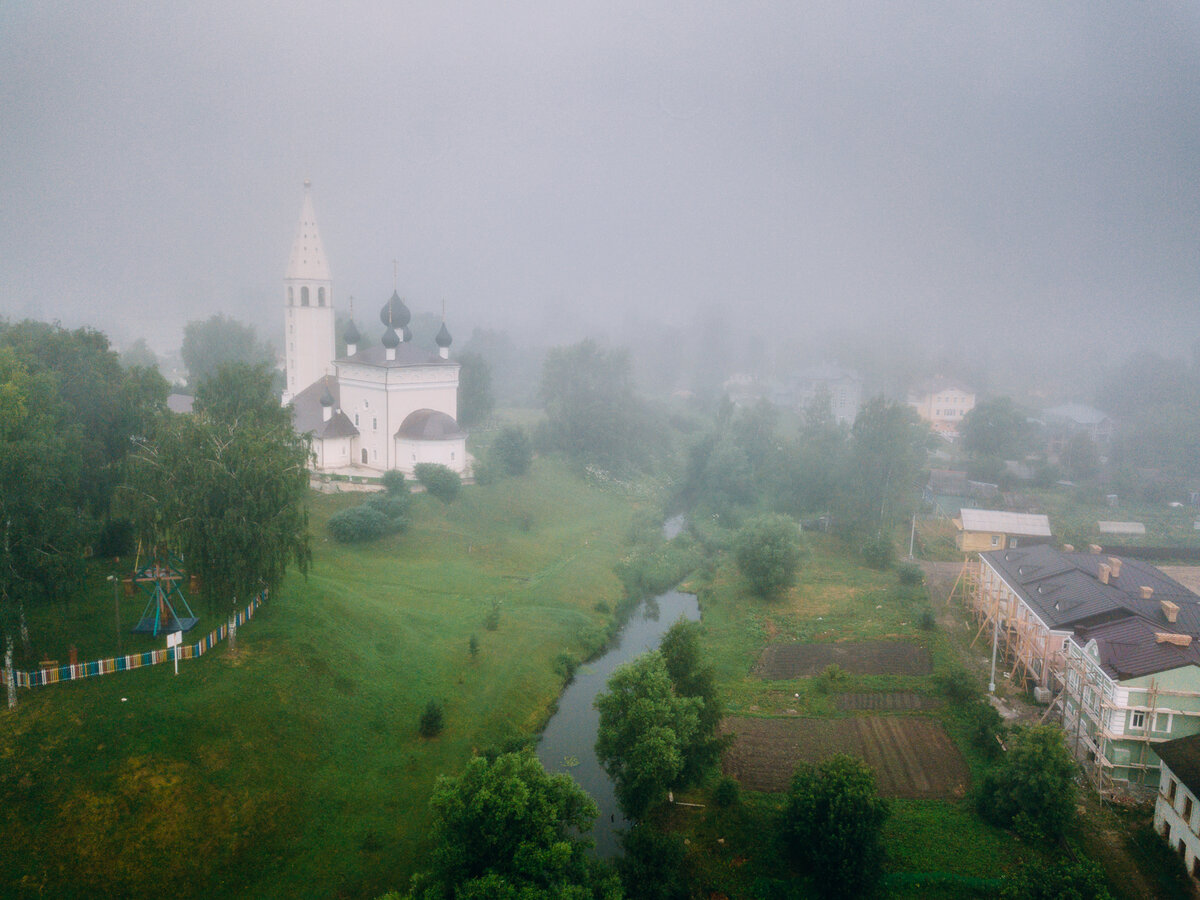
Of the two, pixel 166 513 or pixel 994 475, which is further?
pixel 994 475

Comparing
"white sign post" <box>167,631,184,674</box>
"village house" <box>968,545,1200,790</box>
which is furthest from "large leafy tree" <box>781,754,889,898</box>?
"white sign post" <box>167,631,184,674</box>

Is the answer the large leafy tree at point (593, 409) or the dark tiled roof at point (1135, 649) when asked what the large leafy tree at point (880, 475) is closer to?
the large leafy tree at point (593, 409)

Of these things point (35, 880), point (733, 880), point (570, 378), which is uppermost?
point (570, 378)

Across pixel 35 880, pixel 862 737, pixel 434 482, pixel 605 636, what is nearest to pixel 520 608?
pixel 605 636

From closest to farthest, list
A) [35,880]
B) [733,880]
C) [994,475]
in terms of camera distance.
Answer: [35,880] < [733,880] < [994,475]

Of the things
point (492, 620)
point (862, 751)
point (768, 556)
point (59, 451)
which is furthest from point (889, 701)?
point (59, 451)

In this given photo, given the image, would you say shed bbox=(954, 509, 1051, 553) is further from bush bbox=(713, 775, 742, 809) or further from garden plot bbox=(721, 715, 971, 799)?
bush bbox=(713, 775, 742, 809)

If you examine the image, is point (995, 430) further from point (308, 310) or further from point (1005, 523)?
point (308, 310)

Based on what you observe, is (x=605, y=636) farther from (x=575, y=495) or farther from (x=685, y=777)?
(x=575, y=495)
